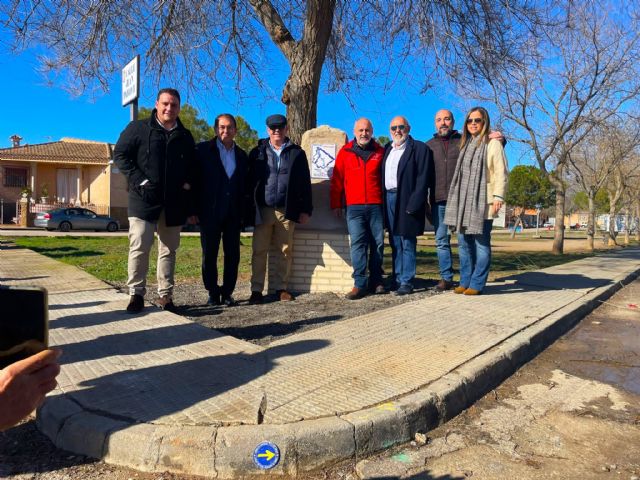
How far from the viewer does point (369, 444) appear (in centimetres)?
249

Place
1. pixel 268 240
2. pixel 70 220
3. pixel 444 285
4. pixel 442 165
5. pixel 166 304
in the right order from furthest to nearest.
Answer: pixel 70 220
pixel 444 285
pixel 442 165
pixel 268 240
pixel 166 304

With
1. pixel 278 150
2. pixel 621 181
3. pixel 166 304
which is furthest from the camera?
pixel 621 181

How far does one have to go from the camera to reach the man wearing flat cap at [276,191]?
5512 mm

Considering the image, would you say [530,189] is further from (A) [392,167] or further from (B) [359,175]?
(B) [359,175]

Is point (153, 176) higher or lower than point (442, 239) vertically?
higher

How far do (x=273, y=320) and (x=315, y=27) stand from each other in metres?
5.07

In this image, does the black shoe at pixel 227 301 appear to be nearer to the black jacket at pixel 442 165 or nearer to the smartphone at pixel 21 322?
the black jacket at pixel 442 165

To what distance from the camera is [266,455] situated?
7.52 feet

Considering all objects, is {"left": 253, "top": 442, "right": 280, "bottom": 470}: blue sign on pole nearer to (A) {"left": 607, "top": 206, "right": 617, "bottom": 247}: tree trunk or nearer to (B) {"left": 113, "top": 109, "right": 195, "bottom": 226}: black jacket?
(B) {"left": 113, "top": 109, "right": 195, "bottom": 226}: black jacket

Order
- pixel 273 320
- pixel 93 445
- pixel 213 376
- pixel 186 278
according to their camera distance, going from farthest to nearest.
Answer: pixel 186 278, pixel 273 320, pixel 213 376, pixel 93 445

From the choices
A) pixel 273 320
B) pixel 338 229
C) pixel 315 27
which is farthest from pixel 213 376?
pixel 315 27

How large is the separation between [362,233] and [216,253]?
1.75 m

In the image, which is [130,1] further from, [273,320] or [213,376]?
[213,376]

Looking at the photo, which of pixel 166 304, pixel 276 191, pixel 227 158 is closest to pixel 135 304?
pixel 166 304
